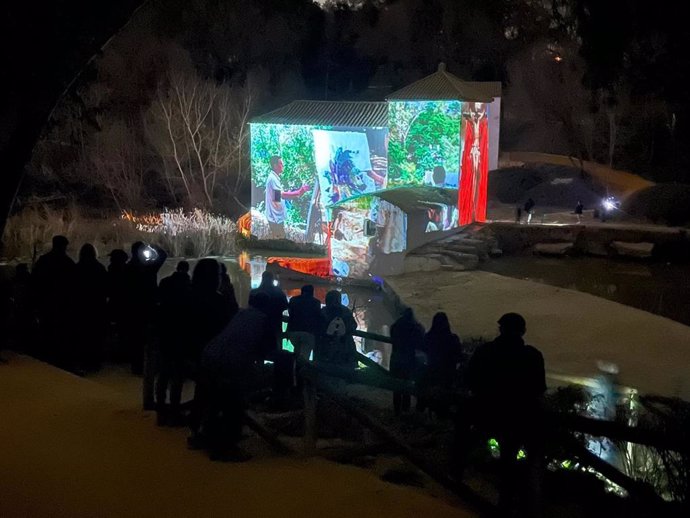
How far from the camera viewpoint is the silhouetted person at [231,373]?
5.34 metres

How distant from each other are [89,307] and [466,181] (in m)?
20.2

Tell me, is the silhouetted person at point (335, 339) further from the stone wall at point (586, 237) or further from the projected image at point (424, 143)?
Answer: the stone wall at point (586, 237)

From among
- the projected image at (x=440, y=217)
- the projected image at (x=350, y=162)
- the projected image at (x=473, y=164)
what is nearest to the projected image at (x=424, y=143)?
the projected image at (x=473, y=164)

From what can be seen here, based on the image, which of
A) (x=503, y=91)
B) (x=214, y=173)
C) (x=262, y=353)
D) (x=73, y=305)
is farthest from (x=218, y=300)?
(x=503, y=91)

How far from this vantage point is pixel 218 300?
5992 millimetres

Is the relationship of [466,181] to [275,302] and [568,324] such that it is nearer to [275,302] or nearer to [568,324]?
[568,324]

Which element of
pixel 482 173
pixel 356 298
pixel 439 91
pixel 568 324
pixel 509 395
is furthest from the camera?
pixel 482 173

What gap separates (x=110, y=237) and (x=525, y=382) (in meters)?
27.0

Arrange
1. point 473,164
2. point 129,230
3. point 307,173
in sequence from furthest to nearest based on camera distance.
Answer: point 129,230, point 307,173, point 473,164

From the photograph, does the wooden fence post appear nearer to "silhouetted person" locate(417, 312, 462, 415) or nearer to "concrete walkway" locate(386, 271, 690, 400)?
"silhouetted person" locate(417, 312, 462, 415)

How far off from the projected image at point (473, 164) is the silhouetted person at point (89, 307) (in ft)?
62.6

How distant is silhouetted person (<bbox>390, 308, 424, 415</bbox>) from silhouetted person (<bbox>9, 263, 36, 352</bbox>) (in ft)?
13.1

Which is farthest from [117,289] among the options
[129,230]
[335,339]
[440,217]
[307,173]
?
[129,230]

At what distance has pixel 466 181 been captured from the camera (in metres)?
27.0
